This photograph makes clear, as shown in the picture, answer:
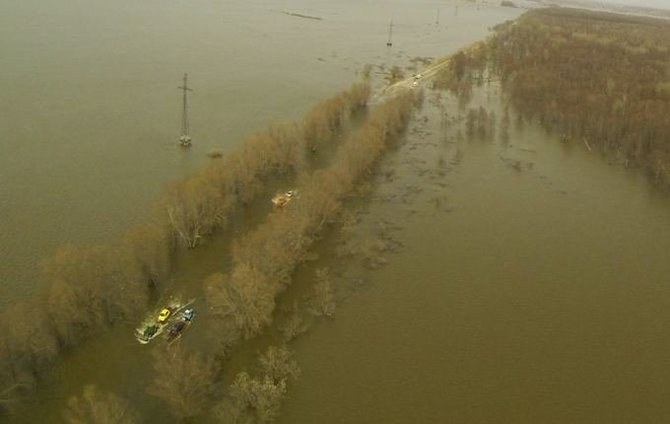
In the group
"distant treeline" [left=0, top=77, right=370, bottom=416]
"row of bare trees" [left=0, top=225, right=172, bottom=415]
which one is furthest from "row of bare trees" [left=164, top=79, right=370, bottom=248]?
"row of bare trees" [left=0, top=225, right=172, bottom=415]

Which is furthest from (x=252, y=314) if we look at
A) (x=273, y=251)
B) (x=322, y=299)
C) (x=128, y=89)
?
(x=128, y=89)

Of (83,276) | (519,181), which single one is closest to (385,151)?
(519,181)

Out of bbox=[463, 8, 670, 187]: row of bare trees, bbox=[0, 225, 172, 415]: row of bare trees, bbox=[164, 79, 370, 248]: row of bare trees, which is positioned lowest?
bbox=[0, 225, 172, 415]: row of bare trees

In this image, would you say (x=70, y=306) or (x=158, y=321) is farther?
(x=158, y=321)

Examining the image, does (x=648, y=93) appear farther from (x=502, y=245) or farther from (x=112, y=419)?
(x=112, y=419)

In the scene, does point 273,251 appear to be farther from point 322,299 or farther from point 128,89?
point 128,89

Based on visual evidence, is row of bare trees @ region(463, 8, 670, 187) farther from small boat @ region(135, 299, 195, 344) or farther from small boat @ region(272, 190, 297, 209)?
small boat @ region(135, 299, 195, 344)

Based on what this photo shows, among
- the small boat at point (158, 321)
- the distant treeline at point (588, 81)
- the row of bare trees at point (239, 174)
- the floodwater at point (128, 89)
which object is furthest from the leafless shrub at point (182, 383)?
the distant treeline at point (588, 81)
